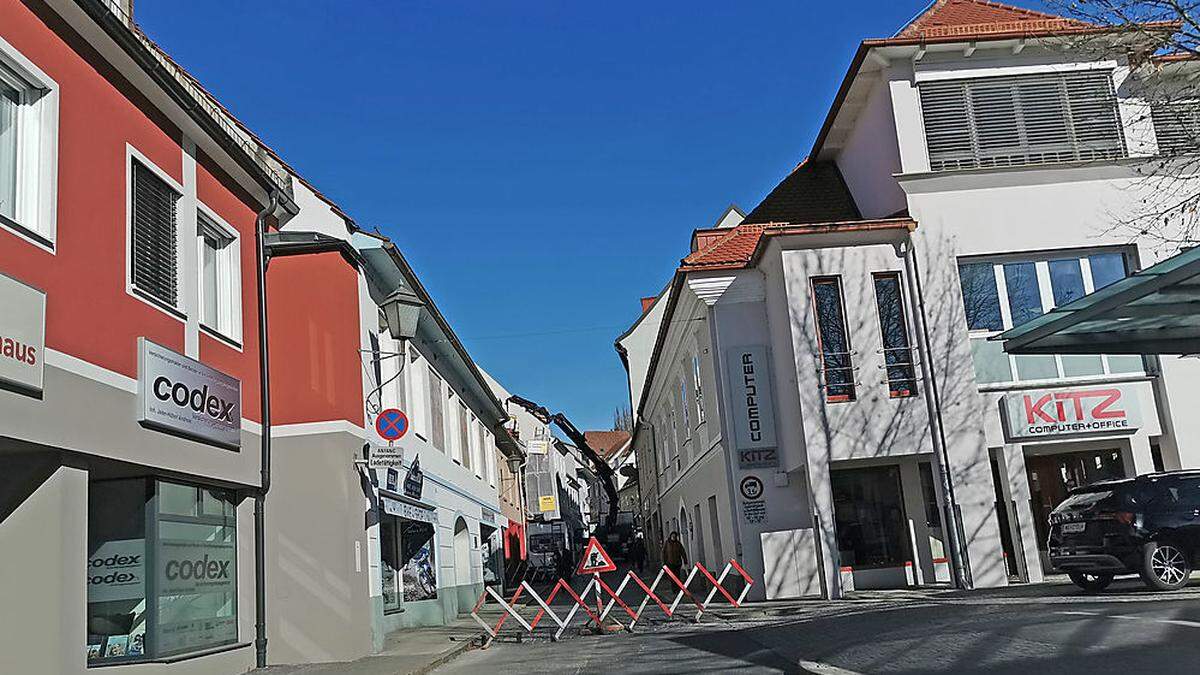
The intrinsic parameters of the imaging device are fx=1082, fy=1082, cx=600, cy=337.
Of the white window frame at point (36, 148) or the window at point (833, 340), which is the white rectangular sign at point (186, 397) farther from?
the window at point (833, 340)

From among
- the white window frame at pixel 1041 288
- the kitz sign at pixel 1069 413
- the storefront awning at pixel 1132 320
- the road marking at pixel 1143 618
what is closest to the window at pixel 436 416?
the white window frame at pixel 1041 288

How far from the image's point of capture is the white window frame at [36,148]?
9.34 metres

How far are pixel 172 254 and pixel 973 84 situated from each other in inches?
623

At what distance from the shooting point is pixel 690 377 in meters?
28.6

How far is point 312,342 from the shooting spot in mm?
15445

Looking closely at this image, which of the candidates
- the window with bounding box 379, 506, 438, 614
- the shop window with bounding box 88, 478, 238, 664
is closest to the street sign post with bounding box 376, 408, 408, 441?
the window with bounding box 379, 506, 438, 614

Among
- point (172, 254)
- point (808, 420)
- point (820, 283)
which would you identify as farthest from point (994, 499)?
point (172, 254)

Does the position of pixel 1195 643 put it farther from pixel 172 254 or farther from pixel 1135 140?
pixel 1135 140

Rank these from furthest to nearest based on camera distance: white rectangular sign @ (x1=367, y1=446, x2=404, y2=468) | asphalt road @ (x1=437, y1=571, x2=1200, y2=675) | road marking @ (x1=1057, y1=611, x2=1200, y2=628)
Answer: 1. white rectangular sign @ (x1=367, y1=446, x2=404, y2=468)
2. road marking @ (x1=1057, y1=611, x2=1200, y2=628)
3. asphalt road @ (x1=437, y1=571, x2=1200, y2=675)

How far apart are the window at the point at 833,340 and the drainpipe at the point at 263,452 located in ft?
33.3

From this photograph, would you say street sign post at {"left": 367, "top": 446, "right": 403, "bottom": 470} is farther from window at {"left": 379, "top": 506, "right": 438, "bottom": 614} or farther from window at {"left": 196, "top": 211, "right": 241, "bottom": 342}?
window at {"left": 379, "top": 506, "right": 438, "bottom": 614}

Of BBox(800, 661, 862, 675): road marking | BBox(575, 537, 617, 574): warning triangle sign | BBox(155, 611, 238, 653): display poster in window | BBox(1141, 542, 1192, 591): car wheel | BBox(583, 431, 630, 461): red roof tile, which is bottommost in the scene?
BBox(800, 661, 862, 675): road marking

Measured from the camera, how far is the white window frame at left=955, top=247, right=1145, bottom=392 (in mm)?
20281

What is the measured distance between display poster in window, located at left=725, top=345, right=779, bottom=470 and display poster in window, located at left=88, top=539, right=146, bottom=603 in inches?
528
